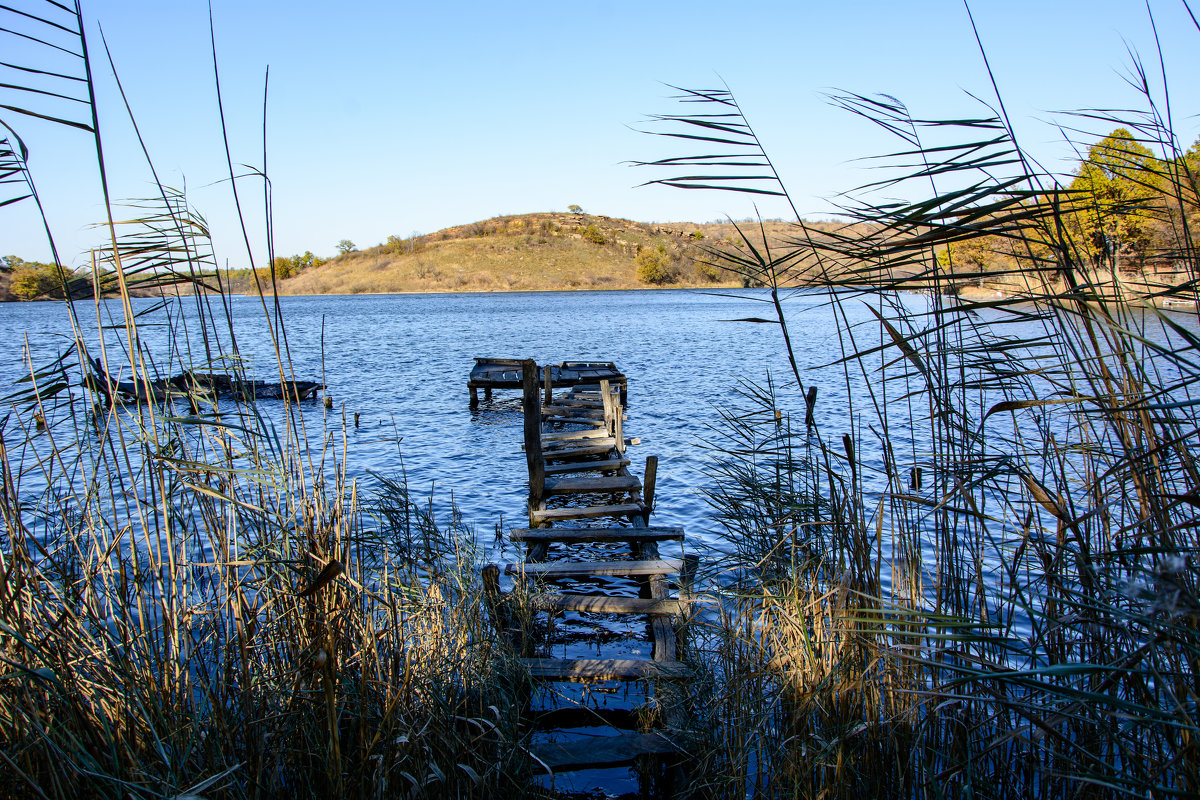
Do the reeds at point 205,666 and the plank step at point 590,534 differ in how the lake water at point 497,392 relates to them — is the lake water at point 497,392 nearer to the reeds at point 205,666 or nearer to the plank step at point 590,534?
the reeds at point 205,666

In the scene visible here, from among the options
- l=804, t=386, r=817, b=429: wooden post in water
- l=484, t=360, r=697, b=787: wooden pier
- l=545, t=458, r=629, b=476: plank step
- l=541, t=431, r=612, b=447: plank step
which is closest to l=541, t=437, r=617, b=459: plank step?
l=484, t=360, r=697, b=787: wooden pier

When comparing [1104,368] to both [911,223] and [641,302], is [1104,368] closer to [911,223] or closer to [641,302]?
[911,223]

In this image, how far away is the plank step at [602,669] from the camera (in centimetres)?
500

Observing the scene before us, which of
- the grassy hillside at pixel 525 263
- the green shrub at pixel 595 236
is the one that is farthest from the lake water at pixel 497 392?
the green shrub at pixel 595 236

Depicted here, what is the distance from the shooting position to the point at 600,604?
6.39 meters

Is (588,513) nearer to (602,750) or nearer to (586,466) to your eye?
(586,466)

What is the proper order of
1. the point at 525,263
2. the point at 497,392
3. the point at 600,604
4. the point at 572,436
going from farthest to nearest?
the point at 525,263
the point at 497,392
the point at 572,436
the point at 600,604

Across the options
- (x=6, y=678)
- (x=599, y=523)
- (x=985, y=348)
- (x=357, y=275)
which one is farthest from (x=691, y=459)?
(x=357, y=275)

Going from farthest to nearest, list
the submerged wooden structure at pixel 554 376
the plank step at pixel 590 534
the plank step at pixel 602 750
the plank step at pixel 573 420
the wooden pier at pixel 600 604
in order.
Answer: the submerged wooden structure at pixel 554 376 → the plank step at pixel 573 420 → the plank step at pixel 590 534 → the wooden pier at pixel 600 604 → the plank step at pixel 602 750

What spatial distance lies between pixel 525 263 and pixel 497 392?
83270mm

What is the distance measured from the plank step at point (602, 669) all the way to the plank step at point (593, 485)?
183 inches

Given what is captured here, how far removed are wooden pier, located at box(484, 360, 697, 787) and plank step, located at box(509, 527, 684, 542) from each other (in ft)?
0.04

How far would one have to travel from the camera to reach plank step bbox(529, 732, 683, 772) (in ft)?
13.6

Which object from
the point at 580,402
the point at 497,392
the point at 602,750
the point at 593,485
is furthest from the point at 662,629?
the point at 497,392
